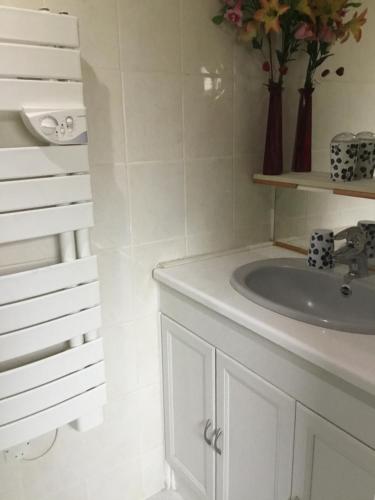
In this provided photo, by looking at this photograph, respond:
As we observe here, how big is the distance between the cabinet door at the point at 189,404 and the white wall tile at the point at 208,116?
58cm

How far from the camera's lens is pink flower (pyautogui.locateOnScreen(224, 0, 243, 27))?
1.29 metres

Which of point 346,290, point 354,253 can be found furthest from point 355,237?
point 346,290

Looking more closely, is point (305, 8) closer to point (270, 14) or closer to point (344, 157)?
point (270, 14)

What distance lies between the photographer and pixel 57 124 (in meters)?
1.03

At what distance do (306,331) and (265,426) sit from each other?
0.93 ft

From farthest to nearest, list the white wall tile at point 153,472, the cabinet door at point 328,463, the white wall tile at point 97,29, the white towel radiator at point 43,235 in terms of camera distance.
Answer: the white wall tile at point 153,472 → the white wall tile at point 97,29 → the white towel radiator at point 43,235 → the cabinet door at point 328,463

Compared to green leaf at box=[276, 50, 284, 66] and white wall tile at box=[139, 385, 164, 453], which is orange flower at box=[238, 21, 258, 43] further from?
white wall tile at box=[139, 385, 164, 453]

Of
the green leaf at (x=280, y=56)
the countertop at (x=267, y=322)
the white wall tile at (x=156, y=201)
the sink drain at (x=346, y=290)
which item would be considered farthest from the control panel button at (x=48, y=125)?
the sink drain at (x=346, y=290)

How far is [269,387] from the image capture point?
103cm

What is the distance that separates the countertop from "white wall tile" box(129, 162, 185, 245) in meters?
0.12

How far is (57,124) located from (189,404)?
92cm

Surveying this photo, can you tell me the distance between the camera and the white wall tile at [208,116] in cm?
135

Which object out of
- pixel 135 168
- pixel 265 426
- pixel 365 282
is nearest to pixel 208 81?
pixel 135 168

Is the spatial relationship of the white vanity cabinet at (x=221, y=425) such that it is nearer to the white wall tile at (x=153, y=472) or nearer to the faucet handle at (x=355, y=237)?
the white wall tile at (x=153, y=472)
